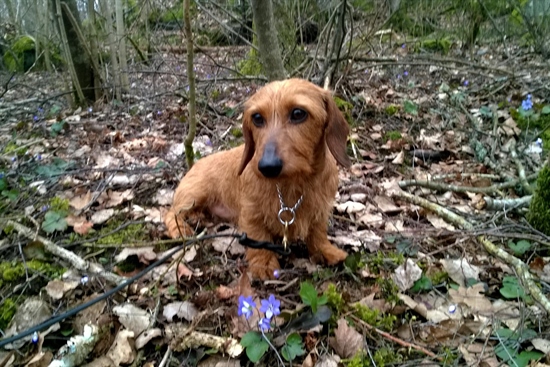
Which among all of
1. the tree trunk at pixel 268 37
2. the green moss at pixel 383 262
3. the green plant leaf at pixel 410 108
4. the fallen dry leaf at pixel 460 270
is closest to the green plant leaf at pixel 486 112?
the green plant leaf at pixel 410 108

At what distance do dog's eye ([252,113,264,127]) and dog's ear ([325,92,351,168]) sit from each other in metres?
0.42

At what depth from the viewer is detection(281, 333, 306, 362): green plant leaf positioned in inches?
71.4

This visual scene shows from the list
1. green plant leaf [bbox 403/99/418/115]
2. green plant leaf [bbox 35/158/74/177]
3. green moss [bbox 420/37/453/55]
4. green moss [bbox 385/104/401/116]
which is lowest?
green plant leaf [bbox 35/158/74/177]

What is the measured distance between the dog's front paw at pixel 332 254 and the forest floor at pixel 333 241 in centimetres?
6

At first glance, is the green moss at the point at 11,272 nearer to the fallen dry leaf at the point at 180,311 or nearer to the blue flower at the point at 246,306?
the fallen dry leaf at the point at 180,311

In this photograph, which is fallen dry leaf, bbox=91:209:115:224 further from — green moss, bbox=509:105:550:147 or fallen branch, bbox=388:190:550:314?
green moss, bbox=509:105:550:147

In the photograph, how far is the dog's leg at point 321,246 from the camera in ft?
8.63

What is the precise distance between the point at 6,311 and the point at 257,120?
69.9 inches

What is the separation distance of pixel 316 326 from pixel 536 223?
70.3 inches

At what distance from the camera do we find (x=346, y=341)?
1.91 meters

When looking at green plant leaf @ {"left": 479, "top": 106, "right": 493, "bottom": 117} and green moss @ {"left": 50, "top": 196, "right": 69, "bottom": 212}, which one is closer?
green moss @ {"left": 50, "top": 196, "right": 69, "bottom": 212}

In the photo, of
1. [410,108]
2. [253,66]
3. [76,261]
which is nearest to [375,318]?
[76,261]

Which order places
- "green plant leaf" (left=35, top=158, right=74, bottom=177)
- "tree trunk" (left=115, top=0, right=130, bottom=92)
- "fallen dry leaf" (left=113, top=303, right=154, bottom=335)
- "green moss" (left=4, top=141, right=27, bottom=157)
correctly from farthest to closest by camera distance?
"tree trunk" (left=115, top=0, right=130, bottom=92)
"green moss" (left=4, top=141, right=27, bottom=157)
"green plant leaf" (left=35, top=158, right=74, bottom=177)
"fallen dry leaf" (left=113, top=303, right=154, bottom=335)

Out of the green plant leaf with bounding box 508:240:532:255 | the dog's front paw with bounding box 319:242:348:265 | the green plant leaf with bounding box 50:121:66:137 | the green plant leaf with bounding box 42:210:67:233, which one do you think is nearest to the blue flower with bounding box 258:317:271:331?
the dog's front paw with bounding box 319:242:348:265
